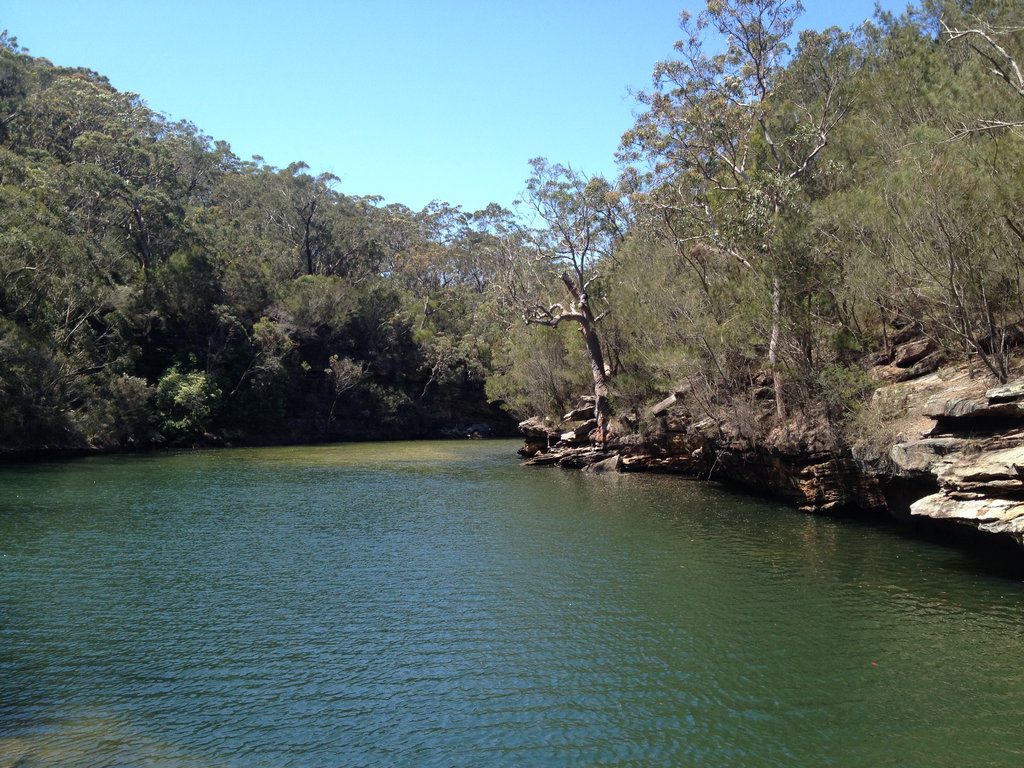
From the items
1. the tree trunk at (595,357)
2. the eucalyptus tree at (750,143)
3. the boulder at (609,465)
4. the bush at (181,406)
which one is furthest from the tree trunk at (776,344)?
the bush at (181,406)

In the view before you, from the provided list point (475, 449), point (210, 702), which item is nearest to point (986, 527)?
point (210, 702)

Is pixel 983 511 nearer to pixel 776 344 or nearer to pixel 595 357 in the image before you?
pixel 776 344

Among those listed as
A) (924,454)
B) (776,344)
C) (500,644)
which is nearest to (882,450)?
(924,454)

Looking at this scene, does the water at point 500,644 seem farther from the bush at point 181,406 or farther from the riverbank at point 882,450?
the bush at point 181,406

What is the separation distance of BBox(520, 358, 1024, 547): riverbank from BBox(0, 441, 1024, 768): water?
1.69 metres

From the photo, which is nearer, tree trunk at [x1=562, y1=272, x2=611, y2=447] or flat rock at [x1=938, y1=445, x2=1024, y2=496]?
flat rock at [x1=938, y1=445, x2=1024, y2=496]

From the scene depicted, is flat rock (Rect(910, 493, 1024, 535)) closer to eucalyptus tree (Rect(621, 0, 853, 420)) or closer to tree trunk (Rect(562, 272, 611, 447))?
eucalyptus tree (Rect(621, 0, 853, 420))

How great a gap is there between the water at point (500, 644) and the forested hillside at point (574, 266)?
7328 mm

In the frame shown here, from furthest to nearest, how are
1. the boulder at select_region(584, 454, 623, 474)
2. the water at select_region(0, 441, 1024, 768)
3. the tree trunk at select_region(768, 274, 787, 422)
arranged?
the boulder at select_region(584, 454, 623, 474) < the tree trunk at select_region(768, 274, 787, 422) < the water at select_region(0, 441, 1024, 768)

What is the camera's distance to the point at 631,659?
473 inches

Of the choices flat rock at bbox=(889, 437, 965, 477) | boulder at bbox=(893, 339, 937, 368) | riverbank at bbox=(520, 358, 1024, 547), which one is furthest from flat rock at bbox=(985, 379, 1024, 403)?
boulder at bbox=(893, 339, 937, 368)

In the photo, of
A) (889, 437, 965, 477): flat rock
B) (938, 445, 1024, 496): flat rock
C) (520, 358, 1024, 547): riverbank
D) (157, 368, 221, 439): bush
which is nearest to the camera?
(938, 445, 1024, 496): flat rock

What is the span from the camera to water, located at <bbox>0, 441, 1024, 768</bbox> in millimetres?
9258

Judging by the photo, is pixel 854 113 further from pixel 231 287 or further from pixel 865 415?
pixel 231 287
